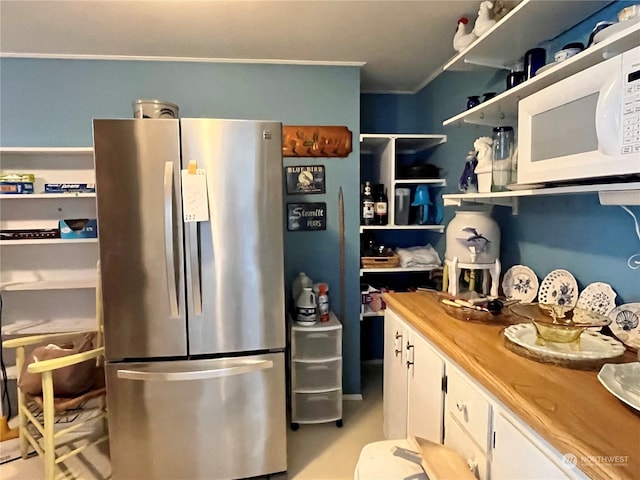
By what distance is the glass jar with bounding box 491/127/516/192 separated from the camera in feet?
5.73

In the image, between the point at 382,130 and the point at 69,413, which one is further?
the point at 382,130

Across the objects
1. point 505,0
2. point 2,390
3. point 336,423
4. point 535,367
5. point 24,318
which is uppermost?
point 505,0

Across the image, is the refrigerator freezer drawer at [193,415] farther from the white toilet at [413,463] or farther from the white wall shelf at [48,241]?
the white wall shelf at [48,241]

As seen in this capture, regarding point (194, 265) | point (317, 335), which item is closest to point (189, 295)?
point (194, 265)

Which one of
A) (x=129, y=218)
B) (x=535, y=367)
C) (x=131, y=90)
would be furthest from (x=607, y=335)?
(x=131, y=90)

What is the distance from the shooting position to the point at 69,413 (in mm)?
2545

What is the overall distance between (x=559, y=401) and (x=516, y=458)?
0.58 feet

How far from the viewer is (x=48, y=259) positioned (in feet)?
8.99

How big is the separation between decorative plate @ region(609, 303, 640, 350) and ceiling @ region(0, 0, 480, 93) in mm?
1424

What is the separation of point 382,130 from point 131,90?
181 centimetres

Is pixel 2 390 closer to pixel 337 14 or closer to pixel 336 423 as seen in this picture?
pixel 336 423

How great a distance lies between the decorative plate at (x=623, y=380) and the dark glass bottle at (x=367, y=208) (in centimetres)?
190

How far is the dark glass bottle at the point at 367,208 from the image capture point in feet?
9.66

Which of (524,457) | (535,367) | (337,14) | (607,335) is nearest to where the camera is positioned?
(524,457)
